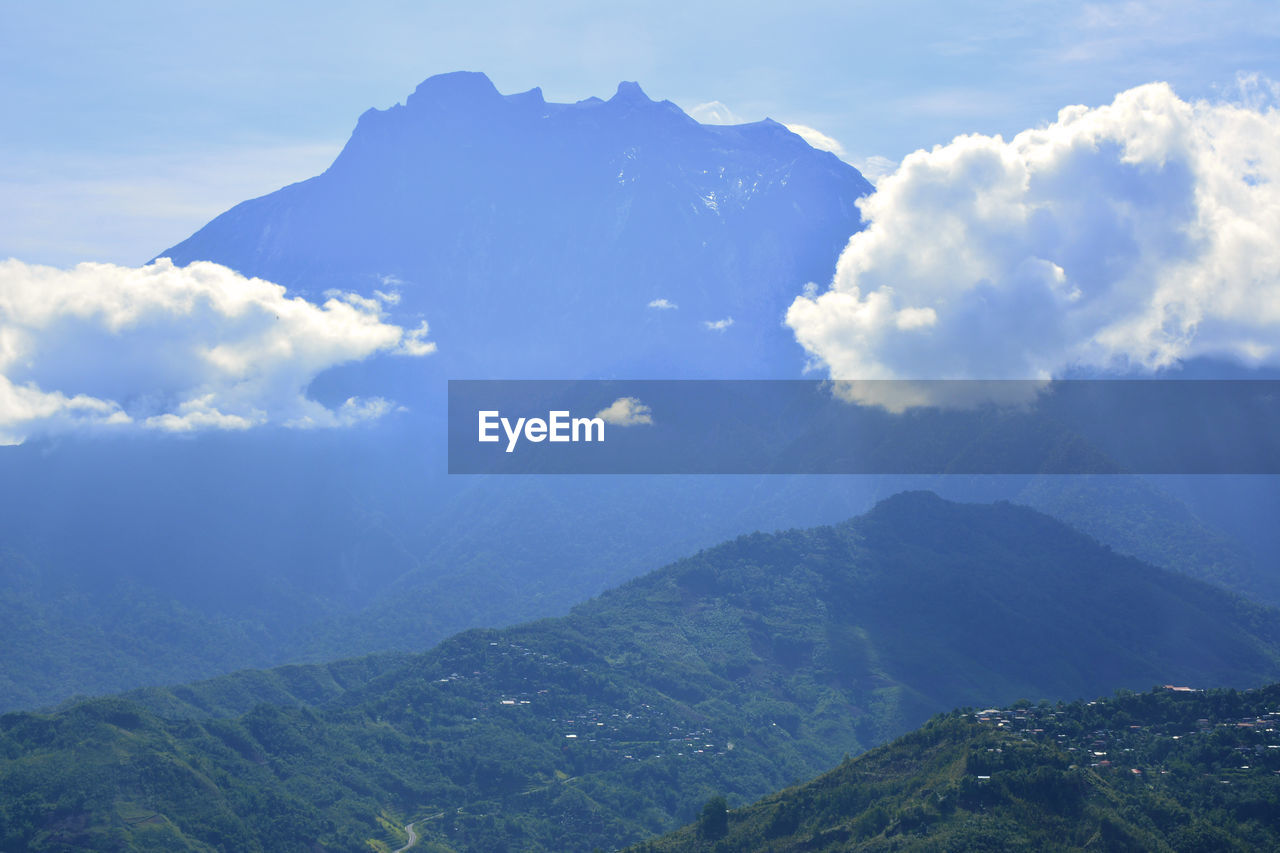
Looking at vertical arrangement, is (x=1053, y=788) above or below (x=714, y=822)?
above

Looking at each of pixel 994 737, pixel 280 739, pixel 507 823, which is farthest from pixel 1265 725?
pixel 280 739

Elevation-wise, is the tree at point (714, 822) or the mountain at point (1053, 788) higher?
the mountain at point (1053, 788)

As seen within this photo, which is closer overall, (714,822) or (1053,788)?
(1053,788)

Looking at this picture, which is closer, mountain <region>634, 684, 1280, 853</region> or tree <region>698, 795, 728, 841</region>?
mountain <region>634, 684, 1280, 853</region>

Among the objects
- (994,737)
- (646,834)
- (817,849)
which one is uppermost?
(994,737)

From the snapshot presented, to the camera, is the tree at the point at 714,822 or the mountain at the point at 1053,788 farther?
the tree at the point at 714,822

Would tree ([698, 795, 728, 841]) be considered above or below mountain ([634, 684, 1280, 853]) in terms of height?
below

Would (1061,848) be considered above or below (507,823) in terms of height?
above

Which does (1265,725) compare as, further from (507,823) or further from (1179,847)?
(507,823)
